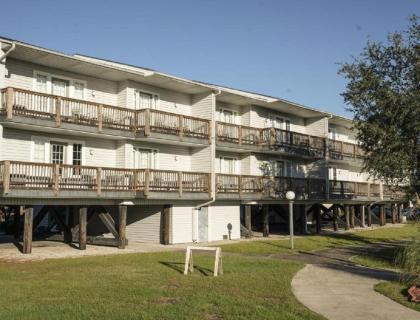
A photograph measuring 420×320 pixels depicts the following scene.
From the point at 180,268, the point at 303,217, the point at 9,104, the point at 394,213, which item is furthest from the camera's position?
the point at 394,213

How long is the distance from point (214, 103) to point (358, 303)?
20475mm

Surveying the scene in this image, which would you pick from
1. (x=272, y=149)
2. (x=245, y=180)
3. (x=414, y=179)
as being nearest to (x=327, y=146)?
(x=272, y=149)

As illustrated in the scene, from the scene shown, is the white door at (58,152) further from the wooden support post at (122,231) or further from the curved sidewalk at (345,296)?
the curved sidewalk at (345,296)

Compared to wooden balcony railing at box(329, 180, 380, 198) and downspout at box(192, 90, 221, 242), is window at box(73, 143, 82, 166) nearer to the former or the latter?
downspout at box(192, 90, 221, 242)

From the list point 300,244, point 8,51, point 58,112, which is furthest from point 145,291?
point 300,244

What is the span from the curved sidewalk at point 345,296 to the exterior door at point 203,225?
14119 mm

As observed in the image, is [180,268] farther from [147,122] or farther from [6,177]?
[147,122]

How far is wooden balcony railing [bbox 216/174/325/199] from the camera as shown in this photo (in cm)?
3044

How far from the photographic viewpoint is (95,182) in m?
23.3

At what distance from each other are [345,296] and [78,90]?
18.2 meters

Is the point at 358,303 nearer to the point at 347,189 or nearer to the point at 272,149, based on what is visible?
the point at 272,149

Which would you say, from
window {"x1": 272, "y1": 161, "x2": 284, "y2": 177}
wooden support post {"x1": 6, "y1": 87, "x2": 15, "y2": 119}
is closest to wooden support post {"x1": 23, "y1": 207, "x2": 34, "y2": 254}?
wooden support post {"x1": 6, "y1": 87, "x2": 15, "y2": 119}

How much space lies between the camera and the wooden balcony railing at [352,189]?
130 ft

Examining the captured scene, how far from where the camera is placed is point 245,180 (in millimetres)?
31609
